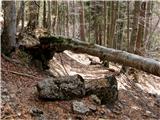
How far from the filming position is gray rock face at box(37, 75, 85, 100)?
21.8 feet

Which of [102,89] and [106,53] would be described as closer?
[102,89]

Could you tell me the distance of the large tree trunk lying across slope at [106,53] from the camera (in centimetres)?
702

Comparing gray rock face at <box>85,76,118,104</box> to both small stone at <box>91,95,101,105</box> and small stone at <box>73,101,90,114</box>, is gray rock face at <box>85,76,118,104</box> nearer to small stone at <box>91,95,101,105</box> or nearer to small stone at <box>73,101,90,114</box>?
small stone at <box>91,95,101,105</box>

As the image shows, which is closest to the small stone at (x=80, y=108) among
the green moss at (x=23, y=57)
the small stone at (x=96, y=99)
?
the small stone at (x=96, y=99)

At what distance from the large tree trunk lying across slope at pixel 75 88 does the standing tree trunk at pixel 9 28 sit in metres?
1.95

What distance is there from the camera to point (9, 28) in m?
8.09

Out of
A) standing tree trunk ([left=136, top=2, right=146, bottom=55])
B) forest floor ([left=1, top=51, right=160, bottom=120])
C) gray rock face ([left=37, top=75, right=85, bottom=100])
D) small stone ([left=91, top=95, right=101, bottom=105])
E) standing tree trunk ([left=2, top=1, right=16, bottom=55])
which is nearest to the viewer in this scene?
forest floor ([left=1, top=51, right=160, bottom=120])

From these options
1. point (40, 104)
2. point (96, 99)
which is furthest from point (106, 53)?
point (40, 104)

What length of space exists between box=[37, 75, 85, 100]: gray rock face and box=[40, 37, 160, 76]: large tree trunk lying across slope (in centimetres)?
130

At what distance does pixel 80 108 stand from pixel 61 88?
25.1 inches

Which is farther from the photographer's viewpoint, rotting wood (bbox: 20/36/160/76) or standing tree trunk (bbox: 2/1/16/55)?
standing tree trunk (bbox: 2/1/16/55)

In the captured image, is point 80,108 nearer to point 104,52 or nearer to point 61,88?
point 61,88

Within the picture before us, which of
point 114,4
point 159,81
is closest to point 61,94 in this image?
point 159,81

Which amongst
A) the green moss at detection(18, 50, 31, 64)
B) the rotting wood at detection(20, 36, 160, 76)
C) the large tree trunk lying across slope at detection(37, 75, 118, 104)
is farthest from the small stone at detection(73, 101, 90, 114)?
the green moss at detection(18, 50, 31, 64)
